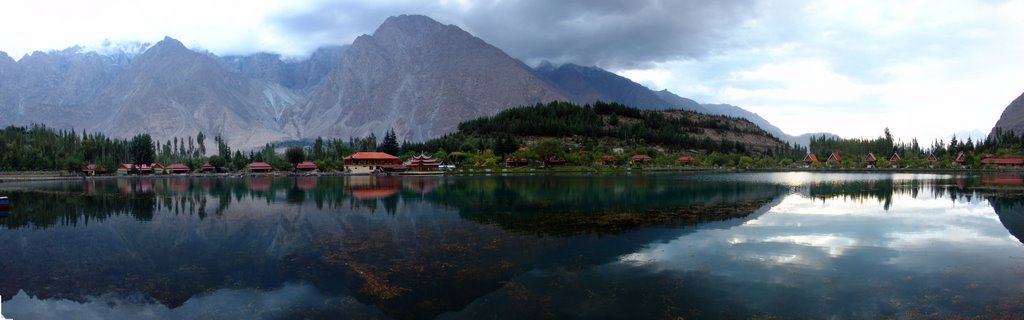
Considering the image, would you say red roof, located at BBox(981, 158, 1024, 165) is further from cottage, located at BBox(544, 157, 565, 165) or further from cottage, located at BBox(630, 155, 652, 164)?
cottage, located at BBox(544, 157, 565, 165)

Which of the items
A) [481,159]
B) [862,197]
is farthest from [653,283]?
[481,159]

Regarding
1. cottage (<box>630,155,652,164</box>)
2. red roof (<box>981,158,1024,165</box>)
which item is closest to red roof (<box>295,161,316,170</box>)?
cottage (<box>630,155,652,164</box>)

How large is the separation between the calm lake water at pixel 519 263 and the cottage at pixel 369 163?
85062 millimetres

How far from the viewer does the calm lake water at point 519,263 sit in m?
14.1

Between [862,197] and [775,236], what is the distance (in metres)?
26.9

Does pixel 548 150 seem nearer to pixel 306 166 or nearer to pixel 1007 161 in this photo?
pixel 306 166

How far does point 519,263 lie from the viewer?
1883cm

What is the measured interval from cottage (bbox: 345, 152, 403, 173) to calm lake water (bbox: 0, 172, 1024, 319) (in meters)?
85.1

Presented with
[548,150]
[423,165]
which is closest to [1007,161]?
[548,150]

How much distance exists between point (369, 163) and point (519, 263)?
11075 cm

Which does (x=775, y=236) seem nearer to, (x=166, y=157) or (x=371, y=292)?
(x=371, y=292)

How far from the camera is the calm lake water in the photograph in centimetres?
1412

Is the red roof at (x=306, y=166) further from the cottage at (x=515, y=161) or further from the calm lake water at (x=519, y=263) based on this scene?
the calm lake water at (x=519, y=263)

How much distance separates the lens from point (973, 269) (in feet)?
59.5
